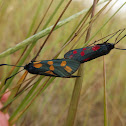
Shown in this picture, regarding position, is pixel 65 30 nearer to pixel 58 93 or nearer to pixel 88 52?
pixel 58 93

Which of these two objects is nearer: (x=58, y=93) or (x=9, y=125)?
(x=9, y=125)

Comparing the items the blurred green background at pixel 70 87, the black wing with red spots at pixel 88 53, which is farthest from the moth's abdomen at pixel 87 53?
the blurred green background at pixel 70 87

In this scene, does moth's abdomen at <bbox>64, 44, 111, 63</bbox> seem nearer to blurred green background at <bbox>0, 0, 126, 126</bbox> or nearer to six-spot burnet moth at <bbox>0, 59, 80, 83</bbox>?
six-spot burnet moth at <bbox>0, 59, 80, 83</bbox>

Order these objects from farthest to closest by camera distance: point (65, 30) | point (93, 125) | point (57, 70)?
point (93, 125) < point (65, 30) < point (57, 70)

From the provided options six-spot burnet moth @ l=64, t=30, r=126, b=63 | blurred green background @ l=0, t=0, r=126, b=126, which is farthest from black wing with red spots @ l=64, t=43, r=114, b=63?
blurred green background @ l=0, t=0, r=126, b=126

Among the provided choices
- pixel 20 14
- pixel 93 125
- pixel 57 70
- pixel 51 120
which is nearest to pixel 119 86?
pixel 93 125

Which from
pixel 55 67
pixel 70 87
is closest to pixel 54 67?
pixel 55 67

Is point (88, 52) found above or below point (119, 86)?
above
